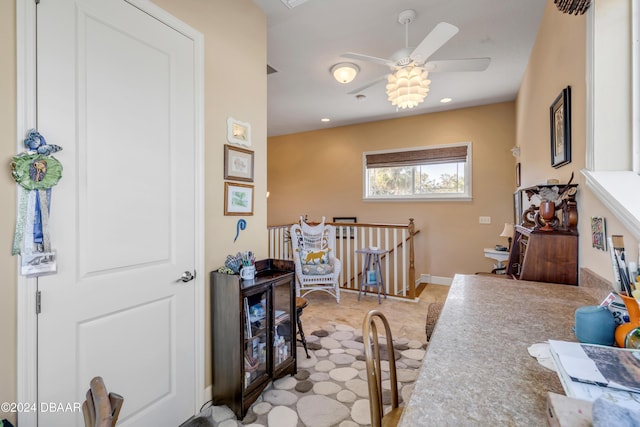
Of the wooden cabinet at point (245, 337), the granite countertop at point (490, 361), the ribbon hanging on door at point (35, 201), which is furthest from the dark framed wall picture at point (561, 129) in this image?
the ribbon hanging on door at point (35, 201)

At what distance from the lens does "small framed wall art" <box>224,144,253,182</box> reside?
1955 mm

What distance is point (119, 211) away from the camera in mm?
1405

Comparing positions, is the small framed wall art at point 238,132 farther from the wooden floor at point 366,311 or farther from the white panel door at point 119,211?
the wooden floor at point 366,311

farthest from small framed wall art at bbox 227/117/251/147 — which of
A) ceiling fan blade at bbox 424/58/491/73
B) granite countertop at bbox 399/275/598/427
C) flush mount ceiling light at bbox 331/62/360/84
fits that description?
granite countertop at bbox 399/275/598/427

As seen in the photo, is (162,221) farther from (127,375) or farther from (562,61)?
(562,61)

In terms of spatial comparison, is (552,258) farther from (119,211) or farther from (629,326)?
(119,211)

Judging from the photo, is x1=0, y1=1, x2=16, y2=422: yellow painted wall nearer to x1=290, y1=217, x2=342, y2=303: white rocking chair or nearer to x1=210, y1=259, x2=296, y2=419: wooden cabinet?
x1=210, y1=259, x2=296, y2=419: wooden cabinet

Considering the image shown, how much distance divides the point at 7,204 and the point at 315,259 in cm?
312

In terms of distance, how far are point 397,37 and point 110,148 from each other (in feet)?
8.24

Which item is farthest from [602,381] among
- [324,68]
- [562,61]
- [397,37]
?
[324,68]

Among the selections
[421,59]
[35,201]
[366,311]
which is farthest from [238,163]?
[366,311]

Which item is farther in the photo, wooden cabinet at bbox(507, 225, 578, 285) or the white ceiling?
the white ceiling

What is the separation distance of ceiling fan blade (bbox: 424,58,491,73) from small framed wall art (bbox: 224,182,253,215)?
172 centimetres

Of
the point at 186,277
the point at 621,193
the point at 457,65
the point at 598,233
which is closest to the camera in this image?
the point at 621,193
